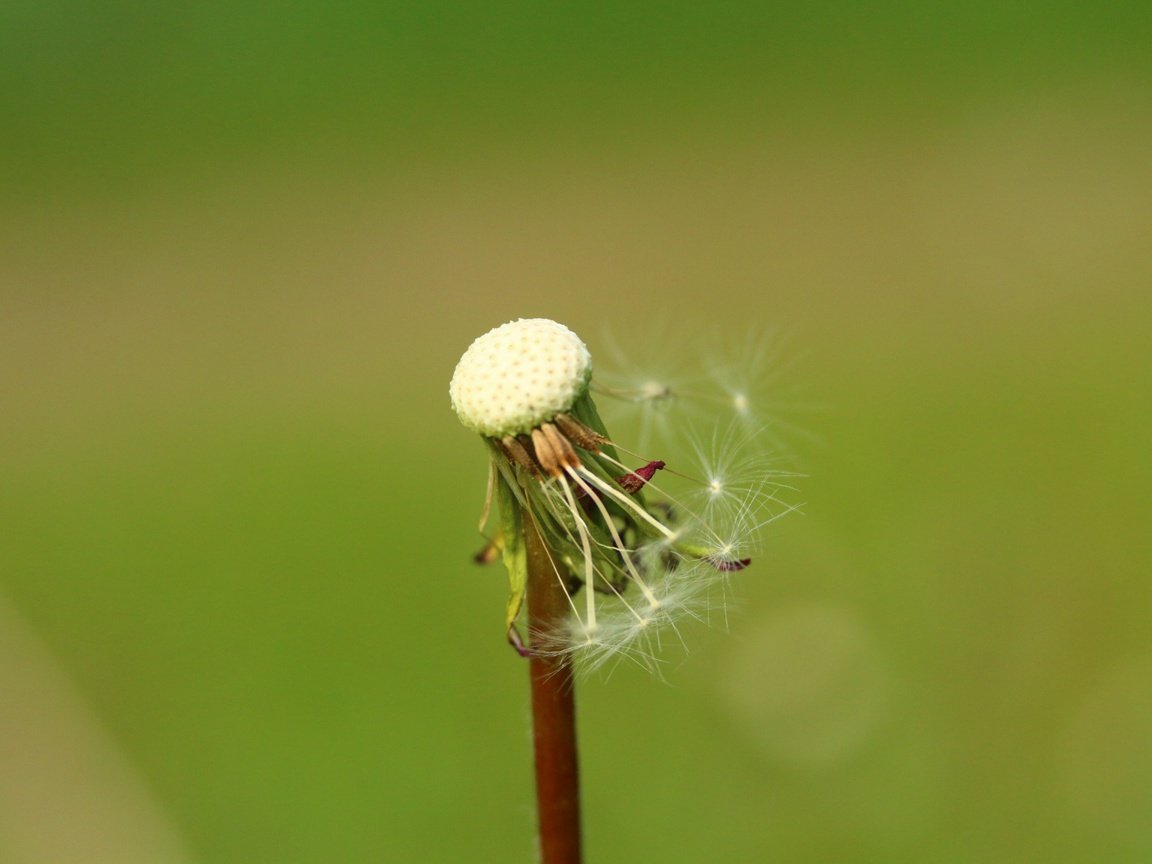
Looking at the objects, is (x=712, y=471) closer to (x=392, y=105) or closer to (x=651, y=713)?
(x=651, y=713)

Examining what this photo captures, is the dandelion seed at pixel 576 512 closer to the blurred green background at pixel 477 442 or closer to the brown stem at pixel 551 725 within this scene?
the brown stem at pixel 551 725

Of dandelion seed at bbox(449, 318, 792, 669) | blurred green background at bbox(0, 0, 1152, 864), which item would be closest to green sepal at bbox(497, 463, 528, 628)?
dandelion seed at bbox(449, 318, 792, 669)

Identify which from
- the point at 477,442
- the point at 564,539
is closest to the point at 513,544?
the point at 564,539

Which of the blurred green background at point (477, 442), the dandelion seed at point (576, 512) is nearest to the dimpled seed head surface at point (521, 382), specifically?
the dandelion seed at point (576, 512)

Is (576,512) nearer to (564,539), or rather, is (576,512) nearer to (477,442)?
(564,539)

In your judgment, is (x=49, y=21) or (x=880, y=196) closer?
(x=880, y=196)

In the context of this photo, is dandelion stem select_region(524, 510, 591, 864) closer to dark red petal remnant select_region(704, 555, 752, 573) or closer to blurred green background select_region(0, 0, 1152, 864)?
dark red petal remnant select_region(704, 555, 752, 573)

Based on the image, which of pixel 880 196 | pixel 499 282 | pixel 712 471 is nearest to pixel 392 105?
pixel 499 282

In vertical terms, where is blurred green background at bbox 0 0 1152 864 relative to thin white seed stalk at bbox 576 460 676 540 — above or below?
above
